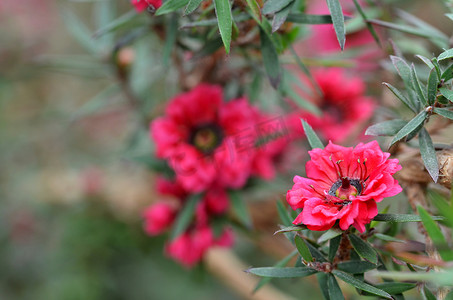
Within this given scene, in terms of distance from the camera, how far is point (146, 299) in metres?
1.14

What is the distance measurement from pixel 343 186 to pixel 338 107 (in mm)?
452

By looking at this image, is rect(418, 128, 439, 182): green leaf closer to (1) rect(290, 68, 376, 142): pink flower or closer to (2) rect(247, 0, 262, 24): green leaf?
(2) rect(247, 0, 262, 24): green leaf

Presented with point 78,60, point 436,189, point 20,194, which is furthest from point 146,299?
point 436,189

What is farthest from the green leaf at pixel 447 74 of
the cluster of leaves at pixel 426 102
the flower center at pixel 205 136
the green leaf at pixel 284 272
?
the flower center at pixel 205 136

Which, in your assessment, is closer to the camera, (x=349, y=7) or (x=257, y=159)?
(x=257, y=159)

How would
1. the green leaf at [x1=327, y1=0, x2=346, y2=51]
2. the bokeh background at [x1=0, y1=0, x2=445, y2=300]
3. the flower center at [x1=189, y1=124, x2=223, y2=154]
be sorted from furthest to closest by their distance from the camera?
the bokeh background at [x1=0, y1=0, x2=445, y2=300], the flower center at [x1=189, y1=124, x2=223, y2=154], the green leaf at [x1=327, y1=0, x2=346, y2=51]

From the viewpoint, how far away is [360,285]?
1.28 feet

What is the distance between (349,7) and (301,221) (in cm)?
56

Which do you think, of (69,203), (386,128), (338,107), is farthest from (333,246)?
(69,203)

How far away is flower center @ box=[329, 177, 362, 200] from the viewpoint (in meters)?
0.43

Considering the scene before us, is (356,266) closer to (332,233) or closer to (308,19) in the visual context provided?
(332,233)

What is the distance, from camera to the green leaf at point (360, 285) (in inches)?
15.0

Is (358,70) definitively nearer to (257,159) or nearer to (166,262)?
(257,159)

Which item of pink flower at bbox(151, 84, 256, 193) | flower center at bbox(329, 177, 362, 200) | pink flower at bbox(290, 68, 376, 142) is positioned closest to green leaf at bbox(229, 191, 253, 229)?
pink flower at bbox(151, 84, 256, 193)
